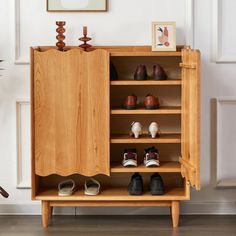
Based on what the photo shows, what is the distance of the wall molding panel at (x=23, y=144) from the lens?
12.8 ft

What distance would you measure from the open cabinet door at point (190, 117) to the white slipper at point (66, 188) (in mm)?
677

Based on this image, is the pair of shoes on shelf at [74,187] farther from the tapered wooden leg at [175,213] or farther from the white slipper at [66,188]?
the tapered wooden leg at [175,213]

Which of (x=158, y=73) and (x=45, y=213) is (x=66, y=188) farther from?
(x=158, y=73)

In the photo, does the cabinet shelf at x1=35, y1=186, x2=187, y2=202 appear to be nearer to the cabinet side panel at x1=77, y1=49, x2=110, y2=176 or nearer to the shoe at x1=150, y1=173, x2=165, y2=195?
the shoe at x1=150, y1=173, x2=165, y2=195

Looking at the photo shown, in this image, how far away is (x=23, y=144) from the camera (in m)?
3.93

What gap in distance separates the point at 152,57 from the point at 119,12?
0.35 metres

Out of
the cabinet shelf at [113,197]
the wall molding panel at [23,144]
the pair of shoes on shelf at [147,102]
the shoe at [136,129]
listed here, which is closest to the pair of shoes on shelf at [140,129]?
the shoe at [136,129]

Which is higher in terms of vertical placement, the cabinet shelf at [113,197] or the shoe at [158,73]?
the shoe at [158,73]

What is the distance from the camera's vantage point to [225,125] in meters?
3.89

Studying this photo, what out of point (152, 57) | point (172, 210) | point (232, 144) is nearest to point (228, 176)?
point (232, 144)

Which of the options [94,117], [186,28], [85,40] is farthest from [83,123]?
[186,28]

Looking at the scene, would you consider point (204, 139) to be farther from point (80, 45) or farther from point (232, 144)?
point (80, 45)

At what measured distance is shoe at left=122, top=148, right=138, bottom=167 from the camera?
3.67 metres

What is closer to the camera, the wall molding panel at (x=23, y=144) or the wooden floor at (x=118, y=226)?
the wooden floor at (x=118, y=226)
